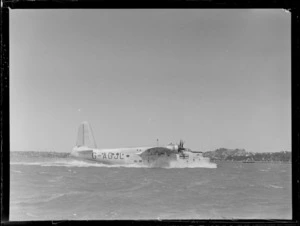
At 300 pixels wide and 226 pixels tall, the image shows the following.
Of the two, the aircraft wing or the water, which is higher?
the aircraft wing

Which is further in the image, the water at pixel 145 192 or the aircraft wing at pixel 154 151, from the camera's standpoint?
the aircraft wing at pixel 154 151

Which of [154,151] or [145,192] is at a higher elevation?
[154,151]

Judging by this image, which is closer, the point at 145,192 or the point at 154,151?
the point at 145,192

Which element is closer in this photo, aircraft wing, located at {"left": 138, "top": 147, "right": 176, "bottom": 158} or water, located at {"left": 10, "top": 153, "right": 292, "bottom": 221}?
water, located at {"left": 10, "top": 153, "right": 292, "bottom": 221}

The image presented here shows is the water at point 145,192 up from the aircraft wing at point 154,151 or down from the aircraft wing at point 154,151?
down
